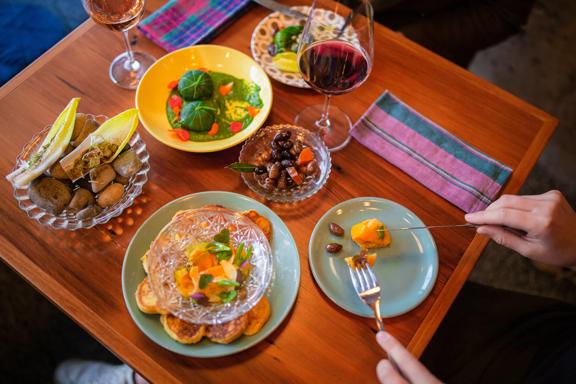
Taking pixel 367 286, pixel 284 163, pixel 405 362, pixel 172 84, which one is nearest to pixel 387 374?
pixel 405 362

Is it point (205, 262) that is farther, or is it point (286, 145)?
point (286, 145)

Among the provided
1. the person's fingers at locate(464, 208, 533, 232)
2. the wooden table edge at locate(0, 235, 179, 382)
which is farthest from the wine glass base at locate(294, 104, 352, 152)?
the wooden table edge at locate(0, 235, 179, 382)

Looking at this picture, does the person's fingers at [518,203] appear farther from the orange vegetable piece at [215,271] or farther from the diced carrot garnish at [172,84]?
the diced carrot garnish at [172,84]

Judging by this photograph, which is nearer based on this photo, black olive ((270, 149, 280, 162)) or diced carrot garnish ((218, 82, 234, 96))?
black olive ((270, 149, 280, 162))

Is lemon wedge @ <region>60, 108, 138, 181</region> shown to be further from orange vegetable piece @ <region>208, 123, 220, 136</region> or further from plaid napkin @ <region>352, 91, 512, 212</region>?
plaid napkin @ <region>352, 91, 512, 212</region>

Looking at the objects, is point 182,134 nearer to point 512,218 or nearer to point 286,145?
point 286,145

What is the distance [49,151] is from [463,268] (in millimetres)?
1013

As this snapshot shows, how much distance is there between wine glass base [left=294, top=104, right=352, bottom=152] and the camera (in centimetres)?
133

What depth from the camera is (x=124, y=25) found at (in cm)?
127

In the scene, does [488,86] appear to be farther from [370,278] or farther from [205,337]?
[205,337]

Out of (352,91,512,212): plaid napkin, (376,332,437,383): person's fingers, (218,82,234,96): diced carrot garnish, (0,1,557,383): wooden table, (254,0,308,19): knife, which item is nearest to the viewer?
(376,332,437,383): person's fingers

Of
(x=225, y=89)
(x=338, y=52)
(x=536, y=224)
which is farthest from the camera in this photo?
(x=225, y=89)

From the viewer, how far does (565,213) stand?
1.10 metres

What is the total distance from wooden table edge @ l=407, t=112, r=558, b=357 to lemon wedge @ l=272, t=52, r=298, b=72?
2.22 feet
